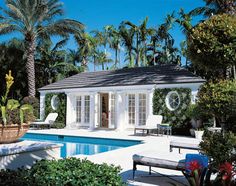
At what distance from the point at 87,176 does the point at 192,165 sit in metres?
2.03

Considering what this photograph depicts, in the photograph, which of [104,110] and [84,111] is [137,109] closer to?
[104,110]

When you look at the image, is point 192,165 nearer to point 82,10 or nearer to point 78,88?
point 78,88

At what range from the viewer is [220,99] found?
17.5 ft

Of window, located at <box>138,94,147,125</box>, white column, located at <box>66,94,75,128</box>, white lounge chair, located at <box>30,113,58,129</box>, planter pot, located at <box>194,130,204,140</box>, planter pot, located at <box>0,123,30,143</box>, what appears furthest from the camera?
white column, located at <box>66,94,75,128</box>

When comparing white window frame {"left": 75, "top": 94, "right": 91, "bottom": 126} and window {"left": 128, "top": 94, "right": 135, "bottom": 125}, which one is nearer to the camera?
window {"left": 128, "top": 94, "right": 135, "bottom": 125}

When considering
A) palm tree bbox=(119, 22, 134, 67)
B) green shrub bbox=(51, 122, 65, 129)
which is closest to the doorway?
green shrub bbox=(51, 122, 65, 129)

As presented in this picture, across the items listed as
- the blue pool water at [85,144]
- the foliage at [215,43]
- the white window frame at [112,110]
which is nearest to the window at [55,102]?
the white window frame at [112,110]

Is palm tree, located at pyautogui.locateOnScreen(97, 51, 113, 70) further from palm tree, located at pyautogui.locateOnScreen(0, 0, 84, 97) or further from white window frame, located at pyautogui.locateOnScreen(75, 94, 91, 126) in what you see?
white window frame, located at pyautogui.locateOnScreen(75, 94, 91, 126)

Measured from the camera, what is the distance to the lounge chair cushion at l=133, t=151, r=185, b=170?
6641 millimetres

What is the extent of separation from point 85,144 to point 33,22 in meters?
13.8

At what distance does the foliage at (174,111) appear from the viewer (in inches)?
698

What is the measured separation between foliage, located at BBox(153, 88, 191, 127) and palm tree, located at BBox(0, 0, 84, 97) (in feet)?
37.1

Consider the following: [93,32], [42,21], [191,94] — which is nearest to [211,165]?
[191,94]

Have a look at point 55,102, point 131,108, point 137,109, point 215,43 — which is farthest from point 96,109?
point 215,43
